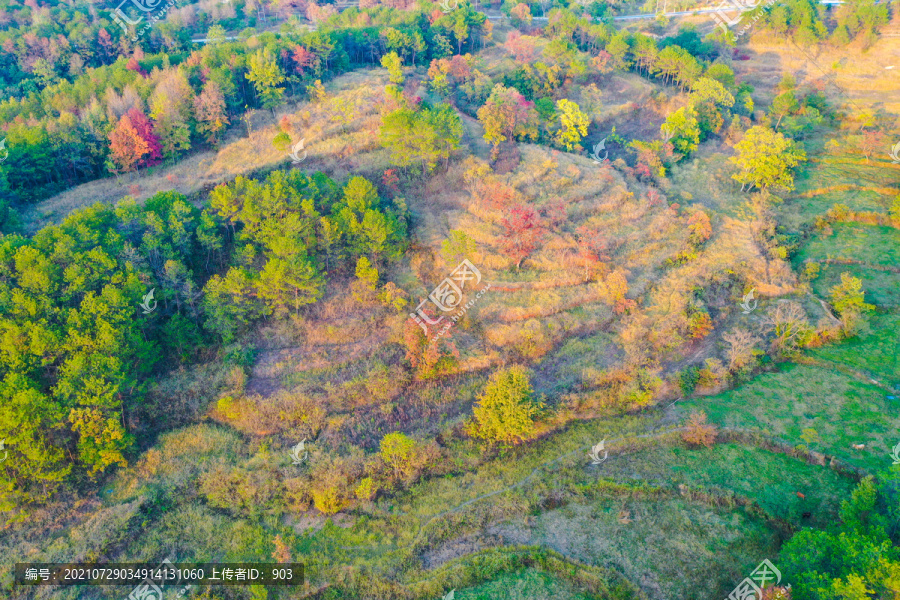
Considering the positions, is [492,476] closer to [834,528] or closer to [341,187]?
[834,528]

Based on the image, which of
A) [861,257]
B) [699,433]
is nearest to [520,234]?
[699,433]

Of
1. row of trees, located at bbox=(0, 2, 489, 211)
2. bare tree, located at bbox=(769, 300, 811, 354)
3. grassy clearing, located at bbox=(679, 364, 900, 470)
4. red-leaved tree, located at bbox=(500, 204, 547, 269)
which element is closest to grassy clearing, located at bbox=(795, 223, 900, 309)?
bare tree, located at bbox=(769, 300, 811, 354)

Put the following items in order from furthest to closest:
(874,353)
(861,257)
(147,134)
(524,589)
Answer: (861,257), (147,134), (874,353), (524,589)

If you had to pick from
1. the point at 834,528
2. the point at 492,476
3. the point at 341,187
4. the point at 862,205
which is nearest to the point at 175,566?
the point at 492,476

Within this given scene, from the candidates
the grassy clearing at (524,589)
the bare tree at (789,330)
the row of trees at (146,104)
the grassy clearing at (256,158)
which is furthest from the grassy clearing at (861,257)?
the row of trees at (146,104)

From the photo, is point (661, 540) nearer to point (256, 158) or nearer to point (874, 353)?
point (874, 353)

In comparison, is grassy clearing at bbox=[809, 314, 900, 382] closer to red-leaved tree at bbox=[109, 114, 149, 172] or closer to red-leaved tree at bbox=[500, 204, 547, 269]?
red-leaved tree at bbox=[500, 204, 547, 269]

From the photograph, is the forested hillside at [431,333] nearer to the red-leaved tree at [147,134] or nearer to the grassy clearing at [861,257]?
the red-leaved tree at [147,134]
